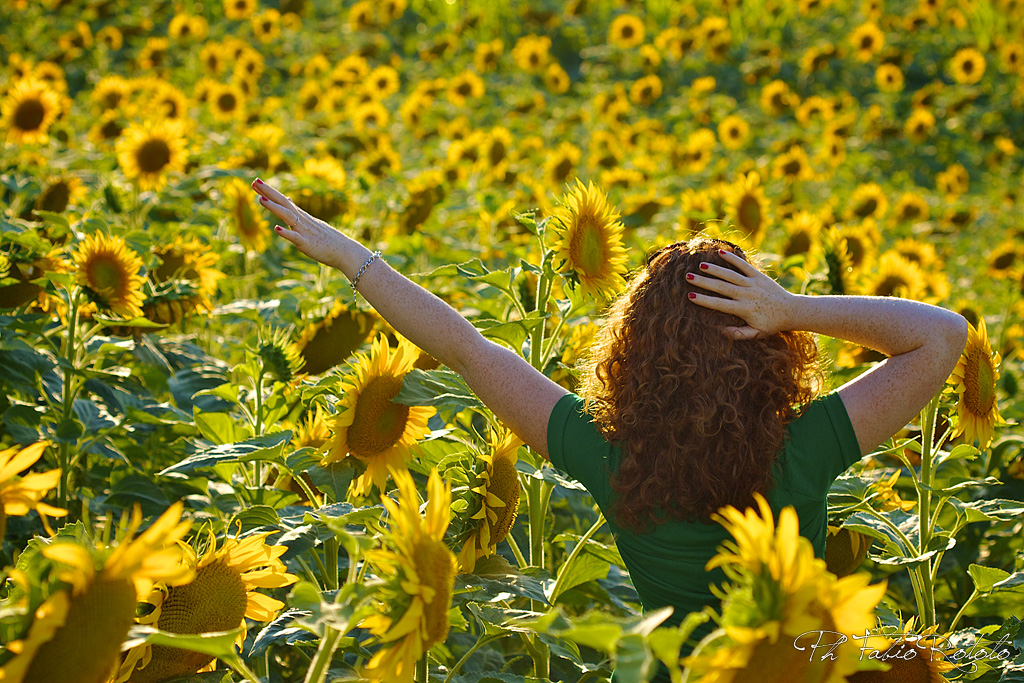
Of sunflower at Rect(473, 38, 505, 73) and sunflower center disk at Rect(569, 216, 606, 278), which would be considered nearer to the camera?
sunflower center disk at Rect(569, 216, 606, 278)

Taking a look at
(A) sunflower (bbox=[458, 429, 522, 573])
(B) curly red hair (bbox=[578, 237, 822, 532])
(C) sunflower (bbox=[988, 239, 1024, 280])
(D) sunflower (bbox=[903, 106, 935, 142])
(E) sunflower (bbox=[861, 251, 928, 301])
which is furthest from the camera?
(D) sunflower (bbox=[903, 106, 935, 142])

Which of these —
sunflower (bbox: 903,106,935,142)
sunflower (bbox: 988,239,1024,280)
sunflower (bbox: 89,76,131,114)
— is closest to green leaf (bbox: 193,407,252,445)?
sunflower (bbox: 89,76,131,114)

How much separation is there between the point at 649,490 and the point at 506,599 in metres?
0.28

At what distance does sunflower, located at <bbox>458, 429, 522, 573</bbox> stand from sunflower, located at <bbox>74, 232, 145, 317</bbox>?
1.08m

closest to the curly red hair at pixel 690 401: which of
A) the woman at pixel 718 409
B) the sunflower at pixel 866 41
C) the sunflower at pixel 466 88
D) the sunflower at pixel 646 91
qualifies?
the woman at pixel 718 409

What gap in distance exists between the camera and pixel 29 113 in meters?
3.83

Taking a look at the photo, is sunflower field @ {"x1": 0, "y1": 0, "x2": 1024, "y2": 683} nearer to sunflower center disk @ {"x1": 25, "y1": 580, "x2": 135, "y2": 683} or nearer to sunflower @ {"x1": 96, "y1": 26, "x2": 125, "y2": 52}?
sunflower center disk @ {"x1": 25, "y1": 580, "x2": 135, "y2": 683}

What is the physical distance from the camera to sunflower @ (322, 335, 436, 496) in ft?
5.15

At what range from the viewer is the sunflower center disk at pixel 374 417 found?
1.57m

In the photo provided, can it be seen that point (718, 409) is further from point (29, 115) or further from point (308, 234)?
point (29, 115)

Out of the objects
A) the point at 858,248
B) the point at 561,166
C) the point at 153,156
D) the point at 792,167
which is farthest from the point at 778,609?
the point at 792,167

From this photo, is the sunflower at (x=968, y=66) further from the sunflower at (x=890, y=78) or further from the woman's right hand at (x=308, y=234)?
the woman's right hand at (x=308, y=234)

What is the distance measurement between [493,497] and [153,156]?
2.63 meters

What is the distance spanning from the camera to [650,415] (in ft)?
4.33
